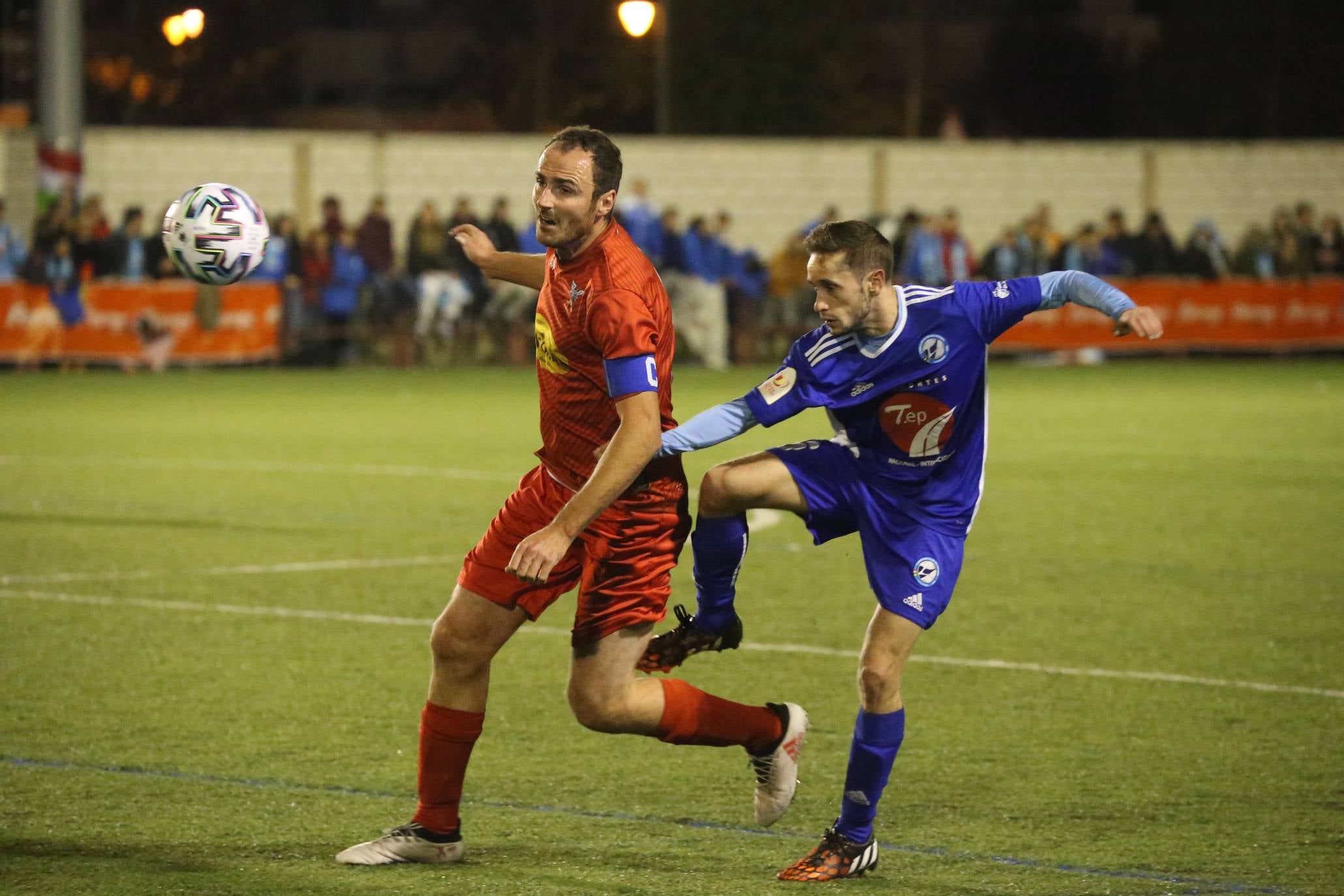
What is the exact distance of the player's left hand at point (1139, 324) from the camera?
16.9ft

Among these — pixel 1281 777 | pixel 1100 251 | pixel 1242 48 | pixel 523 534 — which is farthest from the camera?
pixel 1242 48

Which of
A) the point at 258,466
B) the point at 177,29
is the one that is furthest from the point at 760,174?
the point at 258,466

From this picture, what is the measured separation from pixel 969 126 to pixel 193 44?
81.5 ft

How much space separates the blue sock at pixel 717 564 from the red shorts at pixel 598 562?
460 mm

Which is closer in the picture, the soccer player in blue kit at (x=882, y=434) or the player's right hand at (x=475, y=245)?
the soccer player in blue kit at (x=882, y=434)

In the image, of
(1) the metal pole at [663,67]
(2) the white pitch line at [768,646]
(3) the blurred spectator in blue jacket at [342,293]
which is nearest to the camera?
(2) the white pitch line at [768,646]

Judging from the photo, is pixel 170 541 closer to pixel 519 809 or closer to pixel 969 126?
pixel 519 809

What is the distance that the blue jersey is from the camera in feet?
17.9

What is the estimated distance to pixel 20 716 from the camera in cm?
702

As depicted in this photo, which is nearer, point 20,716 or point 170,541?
point 20,716

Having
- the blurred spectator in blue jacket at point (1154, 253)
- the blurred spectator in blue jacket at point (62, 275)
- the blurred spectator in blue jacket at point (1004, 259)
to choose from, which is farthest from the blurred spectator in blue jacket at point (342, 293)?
the blurred spectator in blue jacket at point (1154, 253)

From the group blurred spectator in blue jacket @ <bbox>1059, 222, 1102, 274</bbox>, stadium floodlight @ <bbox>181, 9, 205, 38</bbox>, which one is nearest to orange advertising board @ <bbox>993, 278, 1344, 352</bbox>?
blurred spectator in blue jacket @ <bbox>1059, 222, 1102, 274</bbox>

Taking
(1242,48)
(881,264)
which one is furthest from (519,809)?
(1242,48)

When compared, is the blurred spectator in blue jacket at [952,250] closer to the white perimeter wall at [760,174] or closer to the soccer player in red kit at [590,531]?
the white perimeter wall at [760,174]
